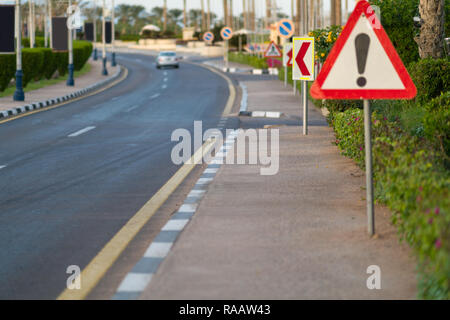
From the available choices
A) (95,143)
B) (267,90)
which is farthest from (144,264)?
(267,90)

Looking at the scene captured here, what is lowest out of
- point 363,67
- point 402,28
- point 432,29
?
point 363,67

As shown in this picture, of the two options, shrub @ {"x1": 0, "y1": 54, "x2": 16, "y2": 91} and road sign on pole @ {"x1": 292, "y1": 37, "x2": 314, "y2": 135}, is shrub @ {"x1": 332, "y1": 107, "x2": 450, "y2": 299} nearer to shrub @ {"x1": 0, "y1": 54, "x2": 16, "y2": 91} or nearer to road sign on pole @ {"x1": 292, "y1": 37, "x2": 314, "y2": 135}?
road sign on pole @ {"x1": 292, "y1": 37, "x2": 314, "y2": 135}

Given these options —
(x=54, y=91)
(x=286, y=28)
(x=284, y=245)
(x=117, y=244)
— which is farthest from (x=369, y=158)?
(x=54, y=91)

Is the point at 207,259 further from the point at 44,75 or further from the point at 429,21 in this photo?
the point at 44,75

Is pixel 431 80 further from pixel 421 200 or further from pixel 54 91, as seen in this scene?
pixel 54 91

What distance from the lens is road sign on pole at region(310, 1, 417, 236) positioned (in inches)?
292

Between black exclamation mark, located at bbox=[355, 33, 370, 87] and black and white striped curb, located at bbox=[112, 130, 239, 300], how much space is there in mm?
2224

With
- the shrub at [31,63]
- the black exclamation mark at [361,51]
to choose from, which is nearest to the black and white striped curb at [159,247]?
the black exclamation mark at [361,51]

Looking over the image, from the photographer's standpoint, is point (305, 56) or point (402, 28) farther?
point (402, 28)

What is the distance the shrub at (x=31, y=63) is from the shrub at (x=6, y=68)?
2.87 m

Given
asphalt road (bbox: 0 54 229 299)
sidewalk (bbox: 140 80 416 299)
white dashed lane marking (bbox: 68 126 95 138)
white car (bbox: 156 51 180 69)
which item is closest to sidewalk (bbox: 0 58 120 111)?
asphalt road (bbox: 0 54 229 299)

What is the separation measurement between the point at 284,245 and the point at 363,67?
171 centimetres

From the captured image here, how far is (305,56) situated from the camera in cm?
1745

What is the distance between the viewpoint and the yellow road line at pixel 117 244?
640 centimetres
